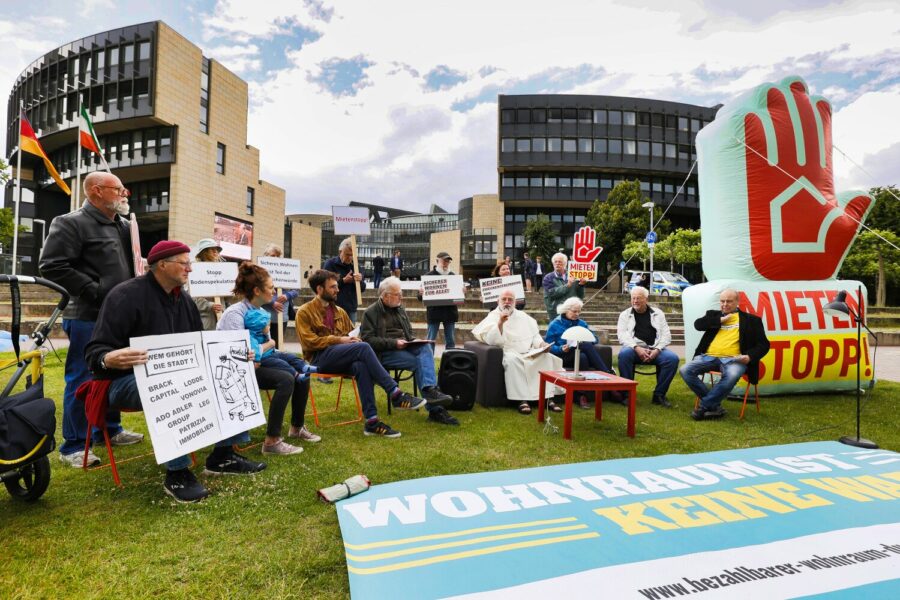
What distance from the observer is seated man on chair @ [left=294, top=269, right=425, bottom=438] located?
4.59 m

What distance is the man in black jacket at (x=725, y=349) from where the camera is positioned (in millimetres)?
5512

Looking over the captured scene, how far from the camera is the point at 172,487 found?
9.93ft

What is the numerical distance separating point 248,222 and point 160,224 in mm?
5490

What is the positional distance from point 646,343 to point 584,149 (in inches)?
1631

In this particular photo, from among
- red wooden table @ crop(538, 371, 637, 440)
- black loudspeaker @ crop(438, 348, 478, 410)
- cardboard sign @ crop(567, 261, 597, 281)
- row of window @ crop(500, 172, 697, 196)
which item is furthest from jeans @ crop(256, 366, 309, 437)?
row of window @ crop(500, 172, 697, 196)

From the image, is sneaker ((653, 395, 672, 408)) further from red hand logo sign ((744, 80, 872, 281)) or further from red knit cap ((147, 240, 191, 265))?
red knit cap ((147, 240, 191, 265))

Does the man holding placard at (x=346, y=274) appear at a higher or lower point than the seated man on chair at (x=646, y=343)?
higher

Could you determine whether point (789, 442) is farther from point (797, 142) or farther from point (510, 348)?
point (797, 142)

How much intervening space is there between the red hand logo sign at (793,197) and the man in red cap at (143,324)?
6.87 m

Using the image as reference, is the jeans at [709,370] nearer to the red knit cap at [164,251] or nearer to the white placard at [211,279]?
the red knit cap at [164,251]

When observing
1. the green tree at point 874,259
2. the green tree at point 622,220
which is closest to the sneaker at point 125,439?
the green tree at point 874,259

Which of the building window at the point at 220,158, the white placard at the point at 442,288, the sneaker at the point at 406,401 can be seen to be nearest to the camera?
the sneaker at the point at 406,401

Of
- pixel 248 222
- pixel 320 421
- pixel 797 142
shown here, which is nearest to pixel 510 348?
pixel 320 421

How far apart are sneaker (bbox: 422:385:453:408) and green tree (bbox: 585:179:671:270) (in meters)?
32.4
